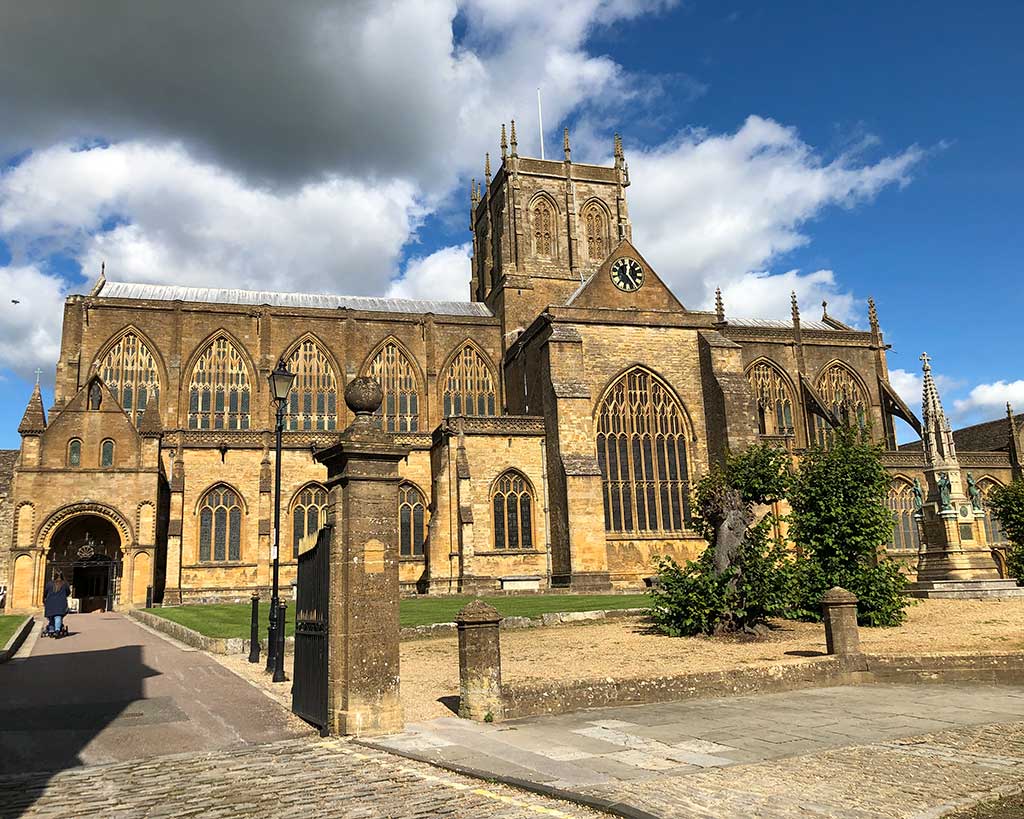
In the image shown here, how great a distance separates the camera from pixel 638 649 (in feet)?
49.4

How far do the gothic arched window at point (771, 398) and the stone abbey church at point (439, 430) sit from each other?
110 millimetres

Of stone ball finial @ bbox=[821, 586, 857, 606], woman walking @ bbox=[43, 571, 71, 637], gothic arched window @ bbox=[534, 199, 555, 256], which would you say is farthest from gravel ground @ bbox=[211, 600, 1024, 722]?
gothic arched window @ bbox=[534, 199, 555, 256]

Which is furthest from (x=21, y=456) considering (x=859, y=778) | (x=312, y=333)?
(x=859, y=778)

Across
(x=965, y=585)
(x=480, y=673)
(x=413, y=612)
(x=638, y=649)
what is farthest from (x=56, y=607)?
(x=965, y=585)

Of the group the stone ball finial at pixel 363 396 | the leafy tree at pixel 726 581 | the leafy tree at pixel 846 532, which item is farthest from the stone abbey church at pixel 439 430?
the stone ball finial at pixel 363 396

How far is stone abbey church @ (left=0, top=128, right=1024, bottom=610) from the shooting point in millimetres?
31969

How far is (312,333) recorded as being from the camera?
40.9m

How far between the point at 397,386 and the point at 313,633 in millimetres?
32518

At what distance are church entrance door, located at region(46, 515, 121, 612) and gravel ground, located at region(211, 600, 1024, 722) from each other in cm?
1987

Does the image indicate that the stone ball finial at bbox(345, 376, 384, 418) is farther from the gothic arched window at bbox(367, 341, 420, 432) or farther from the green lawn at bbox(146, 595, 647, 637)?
the gothic arched window at bbox(367, 341, 420, 432)

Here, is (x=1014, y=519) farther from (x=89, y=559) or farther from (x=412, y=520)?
(x=89, y=559)

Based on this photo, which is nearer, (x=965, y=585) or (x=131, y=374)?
(x=965, y=585)

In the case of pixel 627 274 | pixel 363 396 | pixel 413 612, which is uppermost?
pixel 627 274

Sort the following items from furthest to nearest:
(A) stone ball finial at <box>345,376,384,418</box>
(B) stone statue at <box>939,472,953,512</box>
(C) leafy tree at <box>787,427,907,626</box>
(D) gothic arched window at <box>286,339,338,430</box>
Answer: (D) gothic arched window at <box>286,339,338,430</box> < (B) stone statue at <box>939,472,953,512</box> < (C) leafy tree at <box>787,427,907,626</box> < (A) stone ball finial at <box>345,376,384,418</box>
